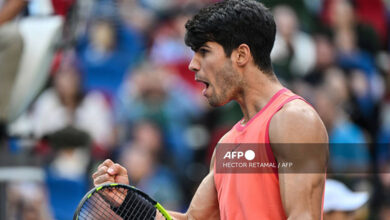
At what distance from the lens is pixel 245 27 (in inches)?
116

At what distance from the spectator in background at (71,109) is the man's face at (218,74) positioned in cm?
397

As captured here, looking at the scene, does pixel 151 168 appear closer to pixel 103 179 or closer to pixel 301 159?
pixel 103 179

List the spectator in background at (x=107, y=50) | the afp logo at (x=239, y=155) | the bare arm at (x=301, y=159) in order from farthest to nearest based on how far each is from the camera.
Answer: the spectator in background at (x=107, y=50)
the afp logo at (x=239, y=155)
the bare arm at (x=301, y=159)

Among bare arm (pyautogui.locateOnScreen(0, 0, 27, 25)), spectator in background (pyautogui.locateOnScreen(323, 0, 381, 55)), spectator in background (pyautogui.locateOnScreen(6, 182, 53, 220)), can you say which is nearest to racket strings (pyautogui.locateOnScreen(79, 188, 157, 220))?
spectator in background (pyautogui.locateOnScreen(6, 182, 53, 220))

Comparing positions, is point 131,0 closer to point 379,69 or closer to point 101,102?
point 101,102

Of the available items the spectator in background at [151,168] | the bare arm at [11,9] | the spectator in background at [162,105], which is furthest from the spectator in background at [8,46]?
the spectator in background at [151,168]

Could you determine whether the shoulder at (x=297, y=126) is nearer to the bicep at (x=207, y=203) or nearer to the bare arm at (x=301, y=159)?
the bare arm at (x=301, y=159)

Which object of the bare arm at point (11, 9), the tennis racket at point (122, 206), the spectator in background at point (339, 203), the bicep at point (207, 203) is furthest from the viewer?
the bare arm at point (11, 9)

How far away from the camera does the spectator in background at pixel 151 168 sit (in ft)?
21.0

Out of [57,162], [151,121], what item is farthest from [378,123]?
[57,162]

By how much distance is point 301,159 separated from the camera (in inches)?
105

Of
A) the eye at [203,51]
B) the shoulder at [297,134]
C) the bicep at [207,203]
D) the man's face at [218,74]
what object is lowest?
the bicep at [207,203]

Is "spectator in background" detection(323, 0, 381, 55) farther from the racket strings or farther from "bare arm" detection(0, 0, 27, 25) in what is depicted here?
the racket strings

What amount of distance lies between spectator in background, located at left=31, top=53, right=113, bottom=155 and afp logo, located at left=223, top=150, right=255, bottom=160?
13.1ft
